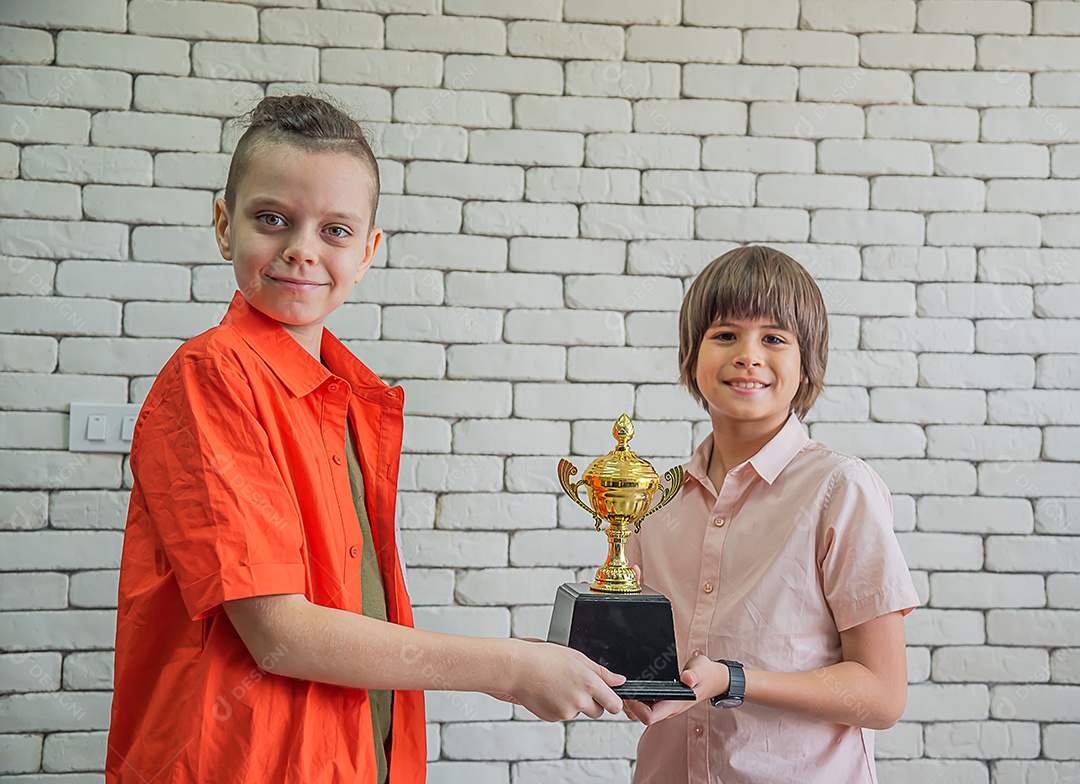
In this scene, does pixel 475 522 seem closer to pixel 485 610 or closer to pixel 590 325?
pixel 485 610

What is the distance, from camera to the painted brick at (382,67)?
231cm

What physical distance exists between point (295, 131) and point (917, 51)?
5.96 ft

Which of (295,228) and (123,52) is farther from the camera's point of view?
(123,52)

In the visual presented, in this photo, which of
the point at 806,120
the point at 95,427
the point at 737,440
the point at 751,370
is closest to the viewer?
the point at 751,370

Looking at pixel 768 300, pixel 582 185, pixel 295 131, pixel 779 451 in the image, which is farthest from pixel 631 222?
pixel 295 131

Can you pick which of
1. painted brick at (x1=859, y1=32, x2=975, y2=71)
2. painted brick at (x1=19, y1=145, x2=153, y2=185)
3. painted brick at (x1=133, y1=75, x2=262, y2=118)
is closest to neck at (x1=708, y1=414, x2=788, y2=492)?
painted brick at (x1=859, y1=32, x2=975, y2=71)

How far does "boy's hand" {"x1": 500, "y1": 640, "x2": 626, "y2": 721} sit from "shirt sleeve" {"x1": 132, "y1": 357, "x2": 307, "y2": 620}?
0.33m

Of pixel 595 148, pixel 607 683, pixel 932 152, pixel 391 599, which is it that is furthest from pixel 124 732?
pixel 932 152

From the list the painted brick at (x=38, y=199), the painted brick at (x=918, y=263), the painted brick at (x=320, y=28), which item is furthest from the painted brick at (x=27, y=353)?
the painted brick at (x=918, y=263)

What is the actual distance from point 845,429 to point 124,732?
5.89ft

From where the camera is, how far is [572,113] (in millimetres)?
2359

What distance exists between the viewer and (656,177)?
→ 2.37 metres

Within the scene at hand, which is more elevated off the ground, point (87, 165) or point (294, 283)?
point (87, 165)

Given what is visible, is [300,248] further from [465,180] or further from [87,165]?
[87,165]
